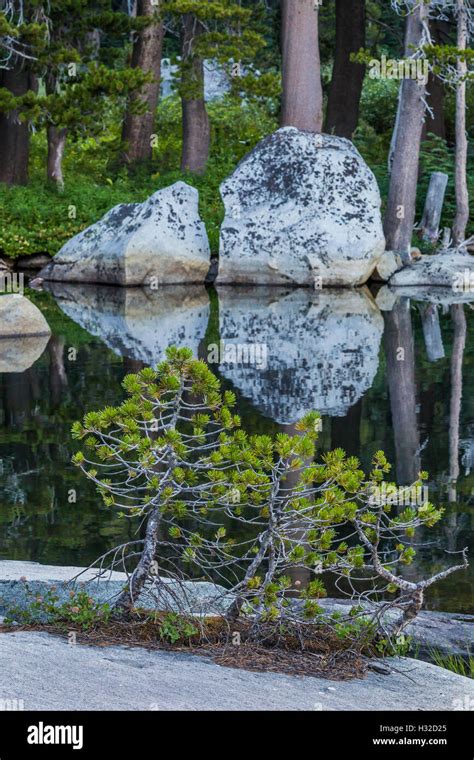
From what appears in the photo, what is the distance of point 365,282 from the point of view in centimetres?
2281

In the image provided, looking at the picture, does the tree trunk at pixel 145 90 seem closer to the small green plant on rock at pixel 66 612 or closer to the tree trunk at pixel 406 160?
the tree trunk at pixel 406 160

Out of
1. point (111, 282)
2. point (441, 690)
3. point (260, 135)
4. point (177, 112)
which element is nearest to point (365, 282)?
point (111, 282)

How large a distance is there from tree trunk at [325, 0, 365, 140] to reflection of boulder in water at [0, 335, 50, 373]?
14.1m

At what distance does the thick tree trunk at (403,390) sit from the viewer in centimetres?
856

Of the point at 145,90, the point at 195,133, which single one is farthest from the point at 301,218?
the point at 195,133

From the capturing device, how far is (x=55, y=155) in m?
25.9

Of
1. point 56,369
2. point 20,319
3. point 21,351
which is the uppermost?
point 20,319

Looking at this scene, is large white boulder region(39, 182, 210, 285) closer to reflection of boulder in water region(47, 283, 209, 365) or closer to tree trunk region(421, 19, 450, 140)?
reflection of boulder in water region(47, 283, 209, 365)

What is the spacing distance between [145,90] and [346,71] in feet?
15.9

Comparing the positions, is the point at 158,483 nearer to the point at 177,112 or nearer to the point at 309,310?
the point at 309,310

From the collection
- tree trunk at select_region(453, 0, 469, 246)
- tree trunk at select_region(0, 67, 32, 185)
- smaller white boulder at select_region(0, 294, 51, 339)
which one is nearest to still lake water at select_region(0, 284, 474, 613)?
smaller white boulder at select_region(0, 294, 51, 339)

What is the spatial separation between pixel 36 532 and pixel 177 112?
29795 mm

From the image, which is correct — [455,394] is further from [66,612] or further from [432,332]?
[66,612]

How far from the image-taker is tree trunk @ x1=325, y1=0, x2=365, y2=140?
90.8 ft
